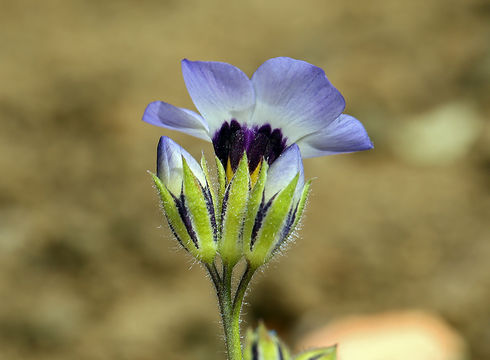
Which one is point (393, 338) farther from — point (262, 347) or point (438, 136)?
point (262, 347)

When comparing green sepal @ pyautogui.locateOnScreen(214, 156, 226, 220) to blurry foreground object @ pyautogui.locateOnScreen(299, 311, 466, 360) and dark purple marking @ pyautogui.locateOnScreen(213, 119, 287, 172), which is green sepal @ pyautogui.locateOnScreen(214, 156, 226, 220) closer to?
dark purple marking @ pyautogui.locateOnScreen(213, 119, 287, 172)

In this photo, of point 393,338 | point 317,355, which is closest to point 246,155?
point 317,355

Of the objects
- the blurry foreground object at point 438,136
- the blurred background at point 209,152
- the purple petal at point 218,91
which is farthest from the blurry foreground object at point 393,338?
the purple petal at point 218,91

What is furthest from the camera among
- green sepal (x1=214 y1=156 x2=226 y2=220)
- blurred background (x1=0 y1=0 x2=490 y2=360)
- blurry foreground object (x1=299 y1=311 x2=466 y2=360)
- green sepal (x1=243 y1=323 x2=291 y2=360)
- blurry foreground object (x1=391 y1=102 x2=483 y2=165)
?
blurry foreground object (x1=391 y1=102 x2=483 y2=165)

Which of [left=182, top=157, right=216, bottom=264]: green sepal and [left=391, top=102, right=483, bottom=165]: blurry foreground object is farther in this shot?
[left=391, top=102, right=483, bottom=165]: blurry foreground object

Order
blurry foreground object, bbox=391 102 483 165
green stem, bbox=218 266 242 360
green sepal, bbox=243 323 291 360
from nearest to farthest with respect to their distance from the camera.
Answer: green sepal, bbox=243 323 291 360 → green stem, bbox=218 266 242 360 → blurry foreground object, bbox=391 102 483 165

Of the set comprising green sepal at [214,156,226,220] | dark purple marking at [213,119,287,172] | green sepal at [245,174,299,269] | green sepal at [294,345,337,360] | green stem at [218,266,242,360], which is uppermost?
dark purple marking at [213,119,287,172]

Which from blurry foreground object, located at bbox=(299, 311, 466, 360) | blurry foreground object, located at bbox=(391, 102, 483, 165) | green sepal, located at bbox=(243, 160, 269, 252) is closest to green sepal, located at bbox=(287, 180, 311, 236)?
green sepal, located at bbox=(243, 160, 269, 252)

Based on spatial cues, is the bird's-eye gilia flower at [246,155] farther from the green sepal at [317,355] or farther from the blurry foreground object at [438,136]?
the blurry foreground object at [438,136]
